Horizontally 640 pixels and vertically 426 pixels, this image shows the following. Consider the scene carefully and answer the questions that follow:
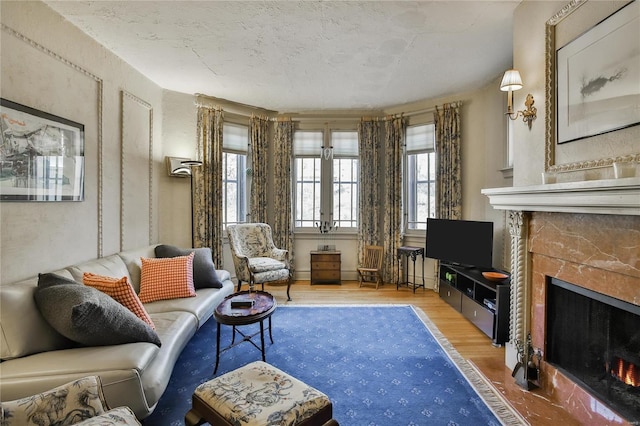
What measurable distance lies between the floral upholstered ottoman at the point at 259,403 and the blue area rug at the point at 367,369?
567 mm

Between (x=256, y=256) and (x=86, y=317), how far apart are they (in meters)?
2.86

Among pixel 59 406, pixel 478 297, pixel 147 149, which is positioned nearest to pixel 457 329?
pixel 478 297

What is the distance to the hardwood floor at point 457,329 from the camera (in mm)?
1977

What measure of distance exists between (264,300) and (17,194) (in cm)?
199

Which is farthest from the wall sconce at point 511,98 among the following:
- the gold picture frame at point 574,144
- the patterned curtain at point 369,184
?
the patterned curtain at point 369,184

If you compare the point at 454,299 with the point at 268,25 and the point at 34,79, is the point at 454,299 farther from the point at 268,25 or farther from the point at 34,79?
the point at 34,79

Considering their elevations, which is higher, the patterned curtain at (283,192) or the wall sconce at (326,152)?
the wall sconce at (326,152)

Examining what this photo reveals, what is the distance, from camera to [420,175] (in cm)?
496

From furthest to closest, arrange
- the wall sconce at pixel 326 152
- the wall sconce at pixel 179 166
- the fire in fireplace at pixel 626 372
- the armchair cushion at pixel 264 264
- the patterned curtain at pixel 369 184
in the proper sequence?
the wall sconce at pixel 326 152, the patterned curtain at pixel 369 184, the wall sconce at pixel 179 166, the armchair cushion at pixel 264 264, the fire in fireplace at pixel 626 372

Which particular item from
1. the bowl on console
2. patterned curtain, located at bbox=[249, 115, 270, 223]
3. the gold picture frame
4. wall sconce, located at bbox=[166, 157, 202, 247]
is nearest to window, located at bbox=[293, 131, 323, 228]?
patterned curtain, located at bbox=[249, 115, 270, 223]

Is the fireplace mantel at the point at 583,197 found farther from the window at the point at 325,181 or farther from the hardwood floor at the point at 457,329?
the window at the point at 325,181

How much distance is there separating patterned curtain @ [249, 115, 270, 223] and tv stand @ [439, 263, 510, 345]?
9.88 ft

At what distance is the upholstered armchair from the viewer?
13.1 ft

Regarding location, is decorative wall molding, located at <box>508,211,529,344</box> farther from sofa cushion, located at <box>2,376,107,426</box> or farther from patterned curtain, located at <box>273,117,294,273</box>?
patterned curtain, located at <box>273,117,294,273</box>
